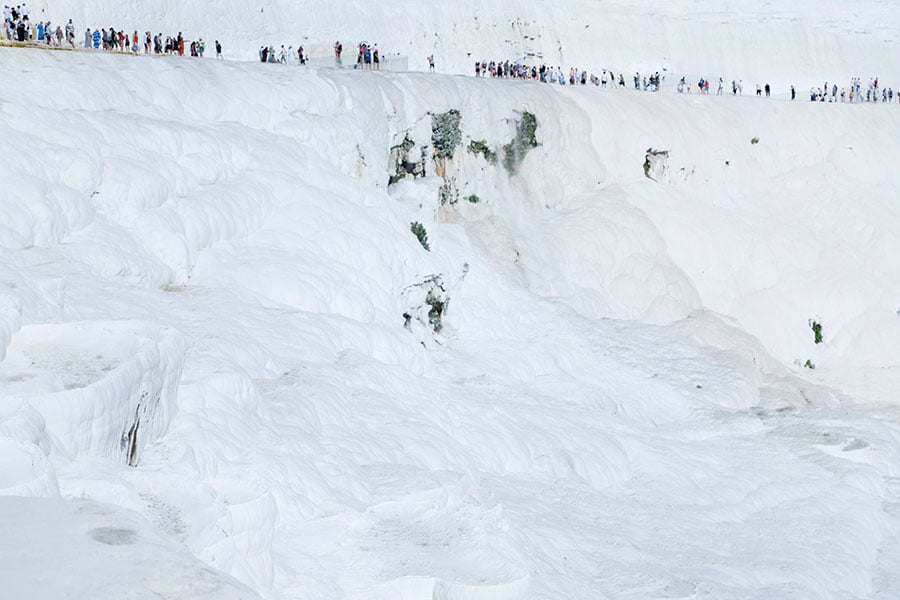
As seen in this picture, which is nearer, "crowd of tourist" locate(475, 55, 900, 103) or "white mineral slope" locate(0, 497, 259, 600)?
"white mineral slope" locate(0, 497, 259, 600)

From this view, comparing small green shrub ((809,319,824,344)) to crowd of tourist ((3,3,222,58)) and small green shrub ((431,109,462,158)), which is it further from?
crowd of tourist ((3,3,222,58))

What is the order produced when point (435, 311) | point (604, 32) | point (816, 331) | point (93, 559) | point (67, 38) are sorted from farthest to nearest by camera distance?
point (604, 32) → point (816, 331) → point (67, 38) → point (435, 311) → point (93, 559)

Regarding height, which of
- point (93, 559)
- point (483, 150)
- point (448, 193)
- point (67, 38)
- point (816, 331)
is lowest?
point (816, 331)

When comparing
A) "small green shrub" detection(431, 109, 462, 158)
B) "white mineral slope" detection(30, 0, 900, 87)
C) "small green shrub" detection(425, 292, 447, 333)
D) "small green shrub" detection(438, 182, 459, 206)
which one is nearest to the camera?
"small green shrub" detection(425, 292, 447, 333)

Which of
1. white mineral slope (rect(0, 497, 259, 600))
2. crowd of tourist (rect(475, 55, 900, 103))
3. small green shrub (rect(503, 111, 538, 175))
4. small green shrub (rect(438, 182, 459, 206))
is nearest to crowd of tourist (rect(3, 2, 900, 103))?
crowd of tourist (rect(475, 55, 900, 103))

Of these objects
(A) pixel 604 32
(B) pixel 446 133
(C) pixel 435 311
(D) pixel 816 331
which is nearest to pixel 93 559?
(C) pixel 435 311

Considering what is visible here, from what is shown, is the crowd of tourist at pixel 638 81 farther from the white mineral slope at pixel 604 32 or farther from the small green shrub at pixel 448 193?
the small green shrub at pixel 448 193

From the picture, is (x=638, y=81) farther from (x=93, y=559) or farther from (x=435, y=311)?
(x=93, y=559)
